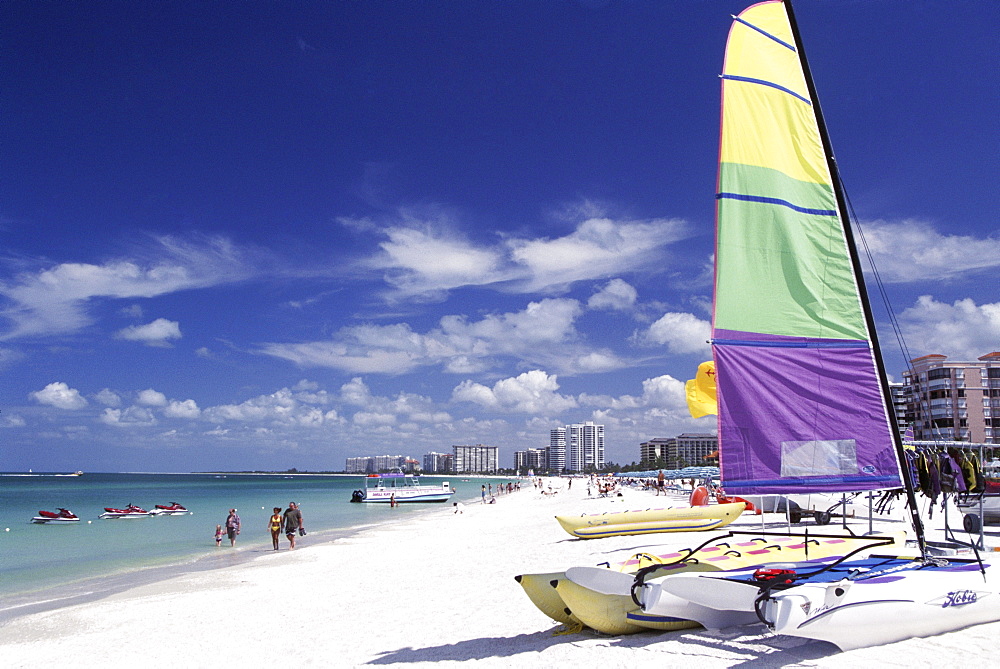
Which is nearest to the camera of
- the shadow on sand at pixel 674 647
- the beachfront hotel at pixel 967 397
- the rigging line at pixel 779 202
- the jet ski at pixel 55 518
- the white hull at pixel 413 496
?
the shadow on sand at pixel 674 647

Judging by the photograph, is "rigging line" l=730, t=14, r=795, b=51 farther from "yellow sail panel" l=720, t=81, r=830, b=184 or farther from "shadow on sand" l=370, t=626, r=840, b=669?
"shadow on sand" l=370, t=626, r=840, b=669

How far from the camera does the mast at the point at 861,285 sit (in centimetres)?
661

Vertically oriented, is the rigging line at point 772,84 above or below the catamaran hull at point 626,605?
above

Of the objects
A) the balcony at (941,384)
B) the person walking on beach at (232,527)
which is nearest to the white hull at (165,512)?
the person walking on beach at (232,527)

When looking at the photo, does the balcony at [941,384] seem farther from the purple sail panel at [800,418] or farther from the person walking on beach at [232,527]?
the purple sail panel at [800,418]

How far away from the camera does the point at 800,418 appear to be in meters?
6.95

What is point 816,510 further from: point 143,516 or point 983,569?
point 143,516

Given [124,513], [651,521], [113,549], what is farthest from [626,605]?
[124,513]

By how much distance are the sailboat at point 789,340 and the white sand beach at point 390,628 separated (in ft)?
1.76

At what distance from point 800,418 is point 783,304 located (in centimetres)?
122

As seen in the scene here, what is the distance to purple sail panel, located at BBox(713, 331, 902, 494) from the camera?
677 centimetres

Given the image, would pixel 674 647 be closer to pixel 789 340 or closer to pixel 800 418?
pixel 800 418

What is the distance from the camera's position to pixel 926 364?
66.8m

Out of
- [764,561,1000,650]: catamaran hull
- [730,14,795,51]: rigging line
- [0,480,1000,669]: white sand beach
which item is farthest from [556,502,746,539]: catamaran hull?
[730,14,795,51]: rigging line
